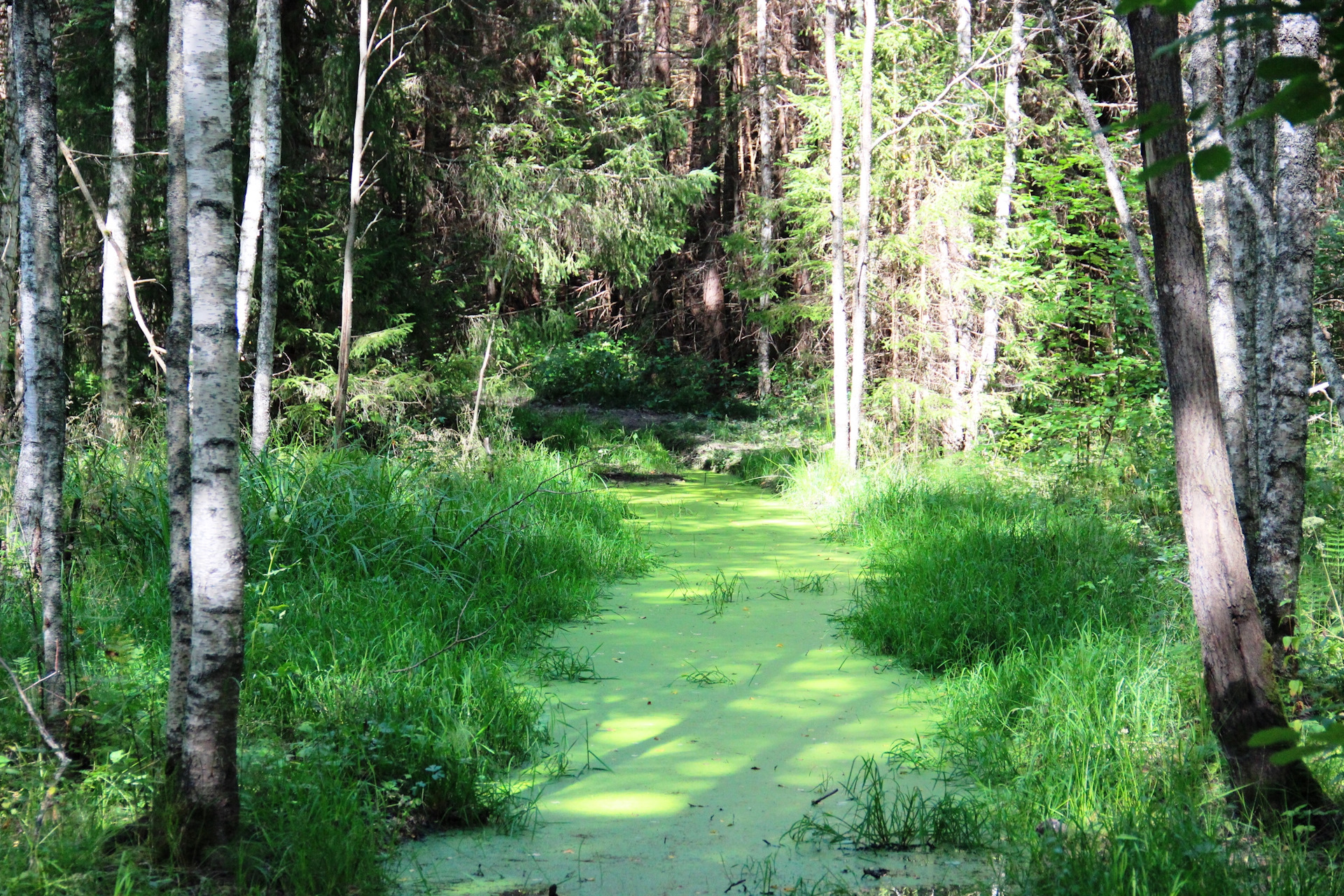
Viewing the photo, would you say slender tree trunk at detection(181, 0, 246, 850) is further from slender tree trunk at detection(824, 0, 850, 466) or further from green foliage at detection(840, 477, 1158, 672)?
slender tree trunk at detection(824, 0, 850, 466)

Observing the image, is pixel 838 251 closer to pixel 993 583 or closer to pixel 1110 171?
pixel 993 583

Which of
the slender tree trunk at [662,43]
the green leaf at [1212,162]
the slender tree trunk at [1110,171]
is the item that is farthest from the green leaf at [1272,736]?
the slender tree trunk at [662,43]

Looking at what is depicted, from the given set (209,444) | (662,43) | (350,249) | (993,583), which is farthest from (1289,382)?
(662,43)

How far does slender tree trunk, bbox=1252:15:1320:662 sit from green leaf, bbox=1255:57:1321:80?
2425mm

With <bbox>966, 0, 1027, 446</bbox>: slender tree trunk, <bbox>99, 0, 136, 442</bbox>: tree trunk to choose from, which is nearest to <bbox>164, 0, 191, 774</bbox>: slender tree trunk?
<bbox>99, 0, 136, 442</bbox>: tree trunk

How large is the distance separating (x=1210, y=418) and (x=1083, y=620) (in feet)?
6.39

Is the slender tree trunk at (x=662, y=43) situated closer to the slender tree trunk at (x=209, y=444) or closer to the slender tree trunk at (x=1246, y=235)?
the slender tree trunk at (x=1246, y=235)

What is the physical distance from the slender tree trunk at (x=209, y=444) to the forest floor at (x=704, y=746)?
59 centimetres

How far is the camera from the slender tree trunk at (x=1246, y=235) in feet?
11.0

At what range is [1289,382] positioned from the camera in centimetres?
326

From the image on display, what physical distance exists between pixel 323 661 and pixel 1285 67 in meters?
3.65

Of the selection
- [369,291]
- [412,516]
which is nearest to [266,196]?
[369,291]

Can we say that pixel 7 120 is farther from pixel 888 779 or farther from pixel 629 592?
pixel 888 779

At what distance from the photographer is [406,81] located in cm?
1095
